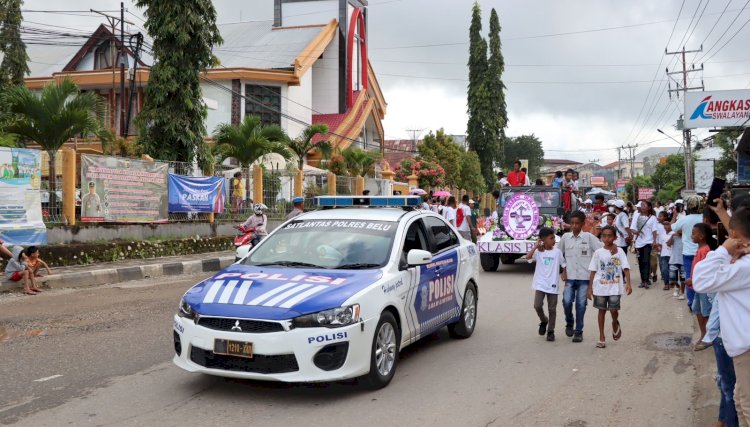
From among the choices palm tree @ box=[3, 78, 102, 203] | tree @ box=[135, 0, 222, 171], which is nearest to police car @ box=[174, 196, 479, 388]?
palm tree @ box=[3, 78, 102, 203]

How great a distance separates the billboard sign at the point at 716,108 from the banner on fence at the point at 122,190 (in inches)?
1194

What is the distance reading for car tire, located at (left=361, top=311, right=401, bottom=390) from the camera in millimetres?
5734

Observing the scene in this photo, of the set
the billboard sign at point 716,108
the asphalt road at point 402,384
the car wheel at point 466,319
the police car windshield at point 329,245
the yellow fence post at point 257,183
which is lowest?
the asphalt road at point 402,384

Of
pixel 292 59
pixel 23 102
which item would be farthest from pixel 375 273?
pixel 292 59

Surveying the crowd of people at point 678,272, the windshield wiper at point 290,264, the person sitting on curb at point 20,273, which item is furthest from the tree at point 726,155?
the windshield wiper at point 290,264

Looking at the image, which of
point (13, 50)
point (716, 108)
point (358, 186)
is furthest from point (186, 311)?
point (716, 108)

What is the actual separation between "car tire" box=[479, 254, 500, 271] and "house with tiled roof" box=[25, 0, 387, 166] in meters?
20.0

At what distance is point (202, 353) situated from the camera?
548 centimetres

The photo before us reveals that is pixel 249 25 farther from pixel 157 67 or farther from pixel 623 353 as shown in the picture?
pixel 623 353

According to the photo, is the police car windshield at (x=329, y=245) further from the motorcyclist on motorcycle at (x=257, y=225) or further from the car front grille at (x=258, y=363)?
the motorcyclist on motorcycle at (x=257, y=225)

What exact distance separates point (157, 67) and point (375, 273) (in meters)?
14.9

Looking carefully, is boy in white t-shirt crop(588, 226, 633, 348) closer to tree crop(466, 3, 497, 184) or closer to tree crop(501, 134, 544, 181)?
tree crop(466, 3, 497, 184)

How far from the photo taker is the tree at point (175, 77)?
1875 centimetres

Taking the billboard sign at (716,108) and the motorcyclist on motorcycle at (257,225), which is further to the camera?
the billboard sign at (716,108)
